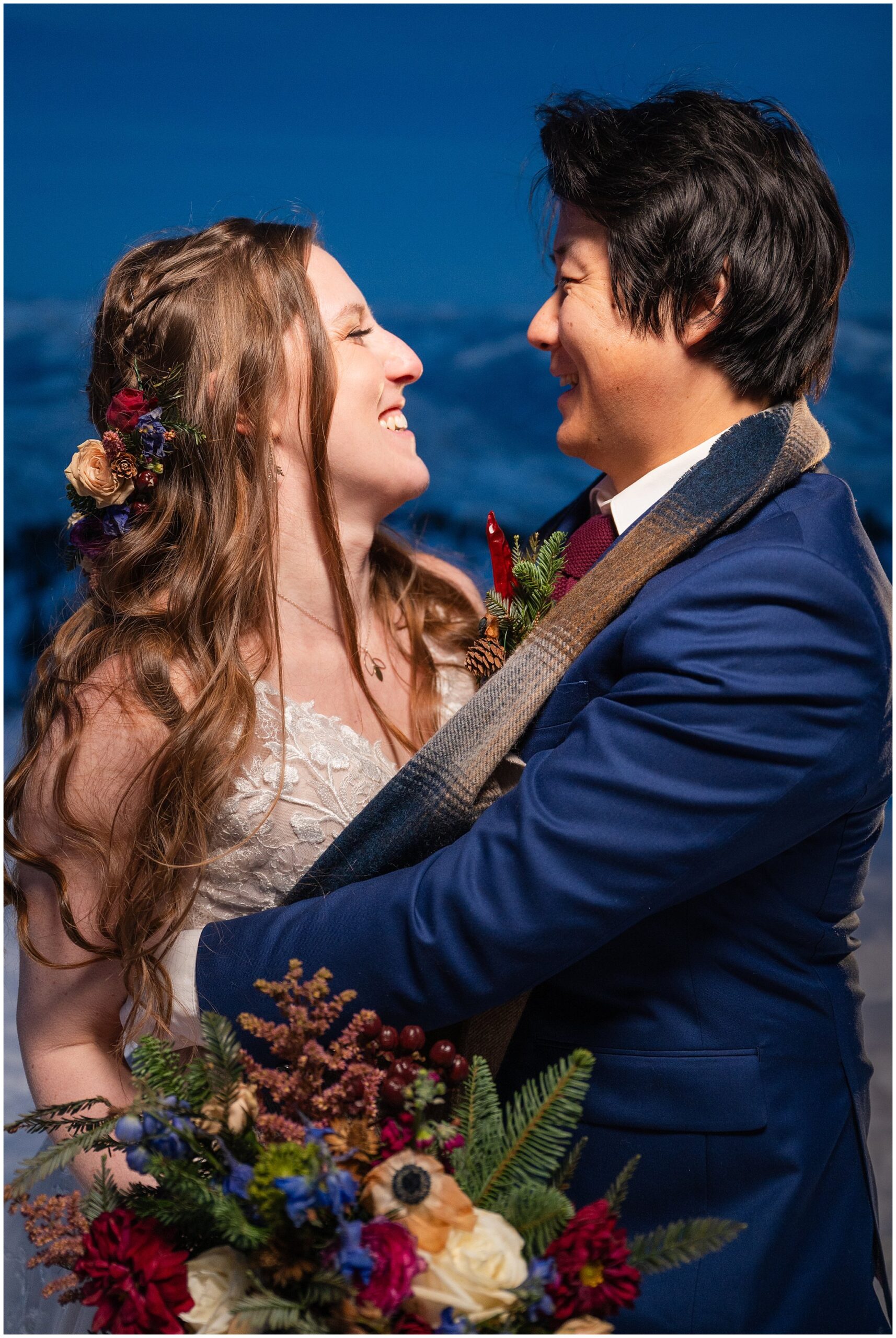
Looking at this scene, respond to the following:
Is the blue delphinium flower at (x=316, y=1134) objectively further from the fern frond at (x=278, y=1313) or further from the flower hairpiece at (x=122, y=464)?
the flower hairpiece at (x=122, y=464)

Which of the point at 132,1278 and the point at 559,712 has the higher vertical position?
the point at 559,712

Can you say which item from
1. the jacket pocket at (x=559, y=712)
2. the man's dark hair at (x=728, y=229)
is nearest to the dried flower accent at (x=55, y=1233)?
the jacket pocket at (x=559, y=712)

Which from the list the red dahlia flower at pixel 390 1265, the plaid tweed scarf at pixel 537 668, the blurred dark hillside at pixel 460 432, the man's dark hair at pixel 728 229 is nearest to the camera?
the red dahlia flower at pixel 390 1265

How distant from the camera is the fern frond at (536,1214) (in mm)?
1124

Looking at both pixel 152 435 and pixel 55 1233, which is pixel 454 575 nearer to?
pixel 152 435

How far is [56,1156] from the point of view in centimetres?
116

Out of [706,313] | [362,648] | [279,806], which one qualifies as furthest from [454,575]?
[706,313]

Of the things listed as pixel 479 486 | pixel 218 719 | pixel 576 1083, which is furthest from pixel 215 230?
pixel 479 486

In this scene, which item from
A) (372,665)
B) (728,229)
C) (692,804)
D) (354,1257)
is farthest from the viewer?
(372,665)

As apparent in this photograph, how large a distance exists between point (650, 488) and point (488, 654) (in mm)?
372

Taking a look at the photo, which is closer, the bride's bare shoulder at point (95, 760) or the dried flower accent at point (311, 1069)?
the dried flower accent at point (311, 1069)

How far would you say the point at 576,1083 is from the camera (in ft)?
3.86

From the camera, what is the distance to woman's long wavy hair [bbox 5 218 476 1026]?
1.84m

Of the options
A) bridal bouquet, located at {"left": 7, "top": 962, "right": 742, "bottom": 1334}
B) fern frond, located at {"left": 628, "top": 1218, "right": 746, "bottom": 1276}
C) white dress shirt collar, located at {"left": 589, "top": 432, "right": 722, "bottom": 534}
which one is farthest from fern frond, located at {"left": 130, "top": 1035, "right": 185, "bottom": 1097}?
white dress shirt collar, located at {"left": 589, "top": 432, "right": 722, "bottom": 534}
